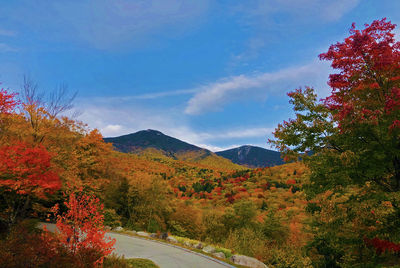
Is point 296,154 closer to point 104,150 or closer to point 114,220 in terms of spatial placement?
point 114,220

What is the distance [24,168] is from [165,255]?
916 cm

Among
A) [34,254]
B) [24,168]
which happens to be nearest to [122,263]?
[34,254]

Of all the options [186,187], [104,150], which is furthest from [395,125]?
[186,187]

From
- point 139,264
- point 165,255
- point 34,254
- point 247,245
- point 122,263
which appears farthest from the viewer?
point 247,245

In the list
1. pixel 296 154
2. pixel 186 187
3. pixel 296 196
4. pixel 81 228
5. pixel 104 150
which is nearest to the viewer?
pixel 81 228

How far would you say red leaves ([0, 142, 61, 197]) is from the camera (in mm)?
12039

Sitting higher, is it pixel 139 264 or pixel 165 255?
pixel 139 264

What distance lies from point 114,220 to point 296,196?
1149 inches

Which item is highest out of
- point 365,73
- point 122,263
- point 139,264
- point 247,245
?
point 365,73

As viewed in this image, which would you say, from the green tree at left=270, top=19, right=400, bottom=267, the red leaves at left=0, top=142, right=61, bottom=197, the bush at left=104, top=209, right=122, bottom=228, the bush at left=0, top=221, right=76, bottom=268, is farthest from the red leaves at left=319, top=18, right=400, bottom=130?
the bush at left=104, top=209, right=122, bottom=228

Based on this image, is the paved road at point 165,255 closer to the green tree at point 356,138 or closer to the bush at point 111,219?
the green tree at point 356,138

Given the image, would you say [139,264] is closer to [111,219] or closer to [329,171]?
[329,171]

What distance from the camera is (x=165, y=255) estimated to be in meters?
11.3

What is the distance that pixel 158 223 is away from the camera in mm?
22219
